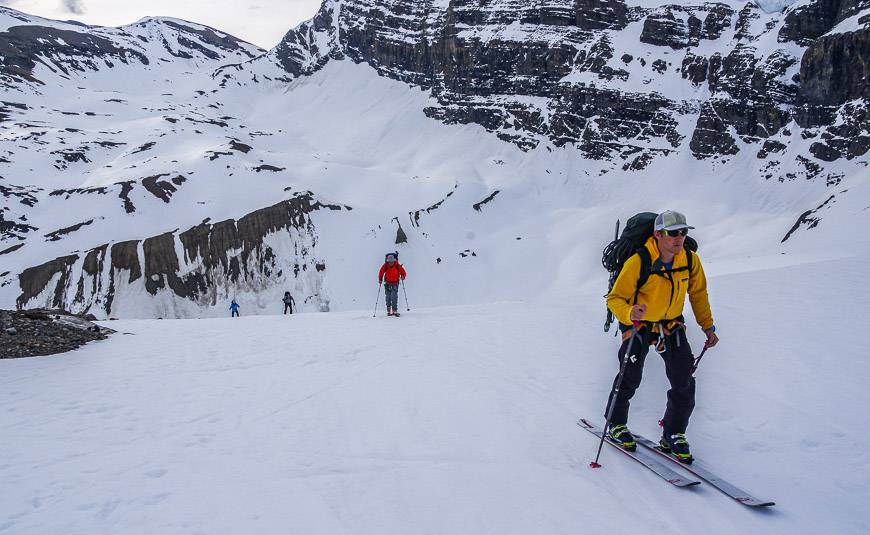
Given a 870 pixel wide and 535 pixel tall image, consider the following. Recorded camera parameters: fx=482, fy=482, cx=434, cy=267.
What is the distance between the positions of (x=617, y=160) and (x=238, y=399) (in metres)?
76.2

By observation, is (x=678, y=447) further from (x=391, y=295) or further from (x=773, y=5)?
(x=773, y=5)

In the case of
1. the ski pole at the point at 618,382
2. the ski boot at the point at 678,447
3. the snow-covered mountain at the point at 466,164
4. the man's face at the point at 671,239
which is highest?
the snow-covered mountain at the point at 466,164

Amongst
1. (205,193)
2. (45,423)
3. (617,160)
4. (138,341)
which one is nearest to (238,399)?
(45,423)

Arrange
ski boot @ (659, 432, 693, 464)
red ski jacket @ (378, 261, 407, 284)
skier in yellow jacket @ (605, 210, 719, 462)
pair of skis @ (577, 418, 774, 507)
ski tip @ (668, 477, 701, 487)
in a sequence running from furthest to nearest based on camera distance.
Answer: red ski jacket @ (378, 261, 407, 284), ski boot @ (659, 432, 693, 464), skier in yellow jacket @ (605, 210, 719, 462), ski tip @ (668, 477, 701, 487), pair of skis @ (577, 418, 774, 507)

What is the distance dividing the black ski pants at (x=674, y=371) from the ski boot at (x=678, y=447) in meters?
0.06

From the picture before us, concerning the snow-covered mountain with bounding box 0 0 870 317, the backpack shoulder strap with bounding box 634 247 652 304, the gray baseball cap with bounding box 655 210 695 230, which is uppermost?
the snow-covered mountain with bounding box 0 0 870 317

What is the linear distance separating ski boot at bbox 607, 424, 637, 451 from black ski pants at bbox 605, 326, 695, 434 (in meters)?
0.38

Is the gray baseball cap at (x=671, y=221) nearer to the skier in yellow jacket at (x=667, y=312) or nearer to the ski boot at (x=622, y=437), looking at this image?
the skier in yellow jacket at (x=667, y=312)

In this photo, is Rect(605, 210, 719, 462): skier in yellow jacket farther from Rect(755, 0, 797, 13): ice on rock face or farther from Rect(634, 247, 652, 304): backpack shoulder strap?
Rect(755, 0, 797, 13): ice on rock face

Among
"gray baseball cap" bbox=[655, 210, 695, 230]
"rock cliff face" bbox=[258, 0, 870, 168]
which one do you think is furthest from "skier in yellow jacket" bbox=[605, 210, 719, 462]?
"rock cliff face" bbox=[258, 0, 870, 168]

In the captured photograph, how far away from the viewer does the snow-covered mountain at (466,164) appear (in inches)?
2034

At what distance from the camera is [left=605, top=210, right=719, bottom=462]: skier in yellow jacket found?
4969 millimetres

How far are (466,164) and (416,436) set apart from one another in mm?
74706

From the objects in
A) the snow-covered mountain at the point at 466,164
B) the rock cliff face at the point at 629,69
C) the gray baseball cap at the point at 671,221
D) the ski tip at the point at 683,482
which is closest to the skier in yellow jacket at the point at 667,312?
the gray baseball cap at the point at 671,221
